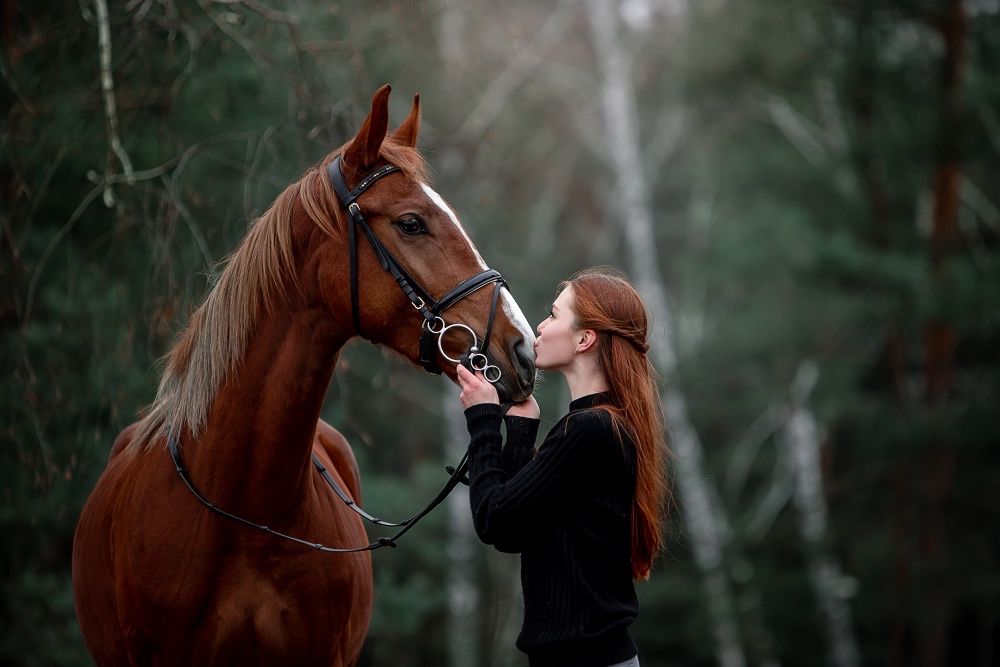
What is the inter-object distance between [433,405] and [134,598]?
13.7 m

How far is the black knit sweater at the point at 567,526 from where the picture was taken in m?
2.57

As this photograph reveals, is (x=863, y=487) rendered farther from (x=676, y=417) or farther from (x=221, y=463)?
(x=221, y=463)

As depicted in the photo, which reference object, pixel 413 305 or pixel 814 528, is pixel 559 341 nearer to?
pixel 413 305

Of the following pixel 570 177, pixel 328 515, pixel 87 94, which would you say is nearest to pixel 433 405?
pixel 570 177

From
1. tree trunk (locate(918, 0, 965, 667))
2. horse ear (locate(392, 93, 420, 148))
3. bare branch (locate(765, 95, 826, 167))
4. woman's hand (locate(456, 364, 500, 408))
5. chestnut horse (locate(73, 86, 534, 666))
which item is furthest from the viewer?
bare branch (locate(765, 95, 826, 167))

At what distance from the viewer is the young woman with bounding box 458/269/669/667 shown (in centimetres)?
258

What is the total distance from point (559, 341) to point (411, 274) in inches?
19.1

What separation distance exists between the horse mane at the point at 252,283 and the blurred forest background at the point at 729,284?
2.96m

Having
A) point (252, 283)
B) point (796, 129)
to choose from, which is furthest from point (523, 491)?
point (796, 129)

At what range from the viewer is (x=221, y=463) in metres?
3.07

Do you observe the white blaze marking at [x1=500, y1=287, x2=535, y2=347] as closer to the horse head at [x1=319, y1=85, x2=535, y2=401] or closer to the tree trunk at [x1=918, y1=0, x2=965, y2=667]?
the horse head at [x1=319, y1=85, x2=535, y2=401]

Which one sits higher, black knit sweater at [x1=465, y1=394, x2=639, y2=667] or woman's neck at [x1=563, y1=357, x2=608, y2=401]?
woman's neck at [x1=563, y1=357, x2=608, y2=401]

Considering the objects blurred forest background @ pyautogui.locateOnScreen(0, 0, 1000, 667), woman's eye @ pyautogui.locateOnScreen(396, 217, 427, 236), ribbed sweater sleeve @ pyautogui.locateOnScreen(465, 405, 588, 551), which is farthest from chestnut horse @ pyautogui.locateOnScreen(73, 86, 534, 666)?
blurred forest background @ pyautogui.locateOnScreen(0, 0, 1000, 667)

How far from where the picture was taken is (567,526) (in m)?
2.64
